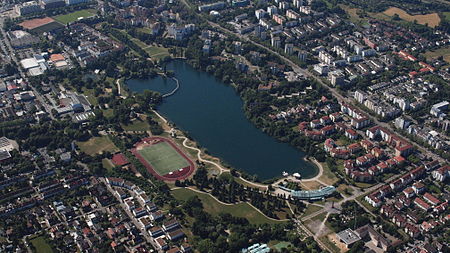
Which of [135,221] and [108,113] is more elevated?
[135,221]

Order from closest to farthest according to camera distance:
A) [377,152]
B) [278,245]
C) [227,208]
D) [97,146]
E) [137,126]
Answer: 1. [278,245]
2. [227,208]
3. [377,152]
4. [97,146]
5. [137,126]

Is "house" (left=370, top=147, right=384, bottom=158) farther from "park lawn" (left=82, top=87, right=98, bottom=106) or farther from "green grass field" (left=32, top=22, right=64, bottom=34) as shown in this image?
"green grass field" (left=32, top=22, right=64, bottom=34)

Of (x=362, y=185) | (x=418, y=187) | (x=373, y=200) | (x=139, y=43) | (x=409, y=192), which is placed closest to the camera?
(x=373, y=200)

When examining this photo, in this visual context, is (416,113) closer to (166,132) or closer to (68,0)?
(166,132)

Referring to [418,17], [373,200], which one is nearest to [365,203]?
[373,200]

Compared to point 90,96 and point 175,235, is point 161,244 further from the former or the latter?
point 90,96

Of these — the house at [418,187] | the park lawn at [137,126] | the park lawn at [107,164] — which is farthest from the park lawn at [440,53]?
the park lawn at [107,164]

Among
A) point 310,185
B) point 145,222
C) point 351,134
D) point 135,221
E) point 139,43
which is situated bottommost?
point 139,43

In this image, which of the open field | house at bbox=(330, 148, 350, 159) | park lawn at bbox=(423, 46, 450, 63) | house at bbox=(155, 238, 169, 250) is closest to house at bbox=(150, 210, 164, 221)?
house at bbox=(155, 238, 169, 250)
